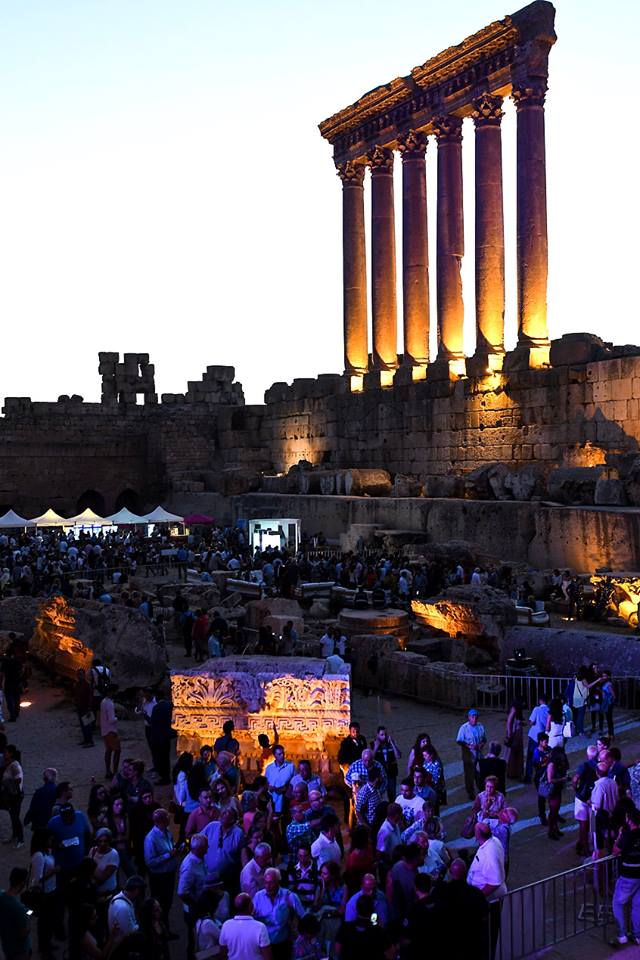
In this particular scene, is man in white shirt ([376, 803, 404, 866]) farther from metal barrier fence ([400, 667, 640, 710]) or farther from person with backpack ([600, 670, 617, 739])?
metal barrier fence ([400, 667, 640, 710])

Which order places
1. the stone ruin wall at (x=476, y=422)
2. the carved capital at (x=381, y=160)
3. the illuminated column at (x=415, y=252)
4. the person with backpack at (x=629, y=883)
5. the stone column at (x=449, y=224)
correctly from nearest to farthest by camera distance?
the person with backpack at (x=629, y=883) < the stone ruin wall at (x=476, y=422) < the stone column at (x=449, y=224) < the illuminated column at (x=415, y=252) < the carved capital at (x=381, y=160)

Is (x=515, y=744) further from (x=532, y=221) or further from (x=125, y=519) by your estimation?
(x=125, y=519)

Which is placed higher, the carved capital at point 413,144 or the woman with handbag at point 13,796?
the carved capital at point 413,144

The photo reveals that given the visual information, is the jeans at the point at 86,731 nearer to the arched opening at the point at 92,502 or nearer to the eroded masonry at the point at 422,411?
the eroded masonry at the point at 422,411

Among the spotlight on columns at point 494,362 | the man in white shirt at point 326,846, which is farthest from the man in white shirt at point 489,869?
the spotlight on columns at point 494,362

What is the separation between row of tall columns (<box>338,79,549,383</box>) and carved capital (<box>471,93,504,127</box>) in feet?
0.10

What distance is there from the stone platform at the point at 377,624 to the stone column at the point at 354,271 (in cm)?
2107

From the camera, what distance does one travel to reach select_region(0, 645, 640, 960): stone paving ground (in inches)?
309

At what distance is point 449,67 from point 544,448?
13.0 m

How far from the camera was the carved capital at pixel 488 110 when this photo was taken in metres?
29.9

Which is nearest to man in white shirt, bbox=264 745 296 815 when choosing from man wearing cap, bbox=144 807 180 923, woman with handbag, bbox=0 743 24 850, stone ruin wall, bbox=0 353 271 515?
man wearing cap, bbox=144 807 180 923

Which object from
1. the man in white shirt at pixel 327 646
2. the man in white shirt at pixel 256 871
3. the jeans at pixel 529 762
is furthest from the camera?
the man in white shirt at pixel 327 646

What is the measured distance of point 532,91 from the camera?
92.0 ft

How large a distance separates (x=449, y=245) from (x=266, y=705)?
24920 millimetres
